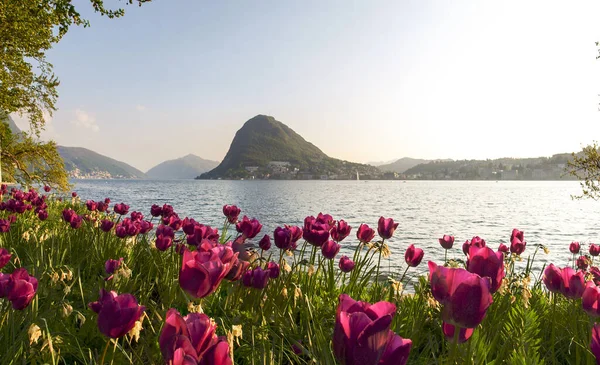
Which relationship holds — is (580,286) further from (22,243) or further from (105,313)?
(22,243)

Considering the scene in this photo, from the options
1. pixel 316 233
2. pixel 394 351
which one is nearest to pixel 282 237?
pixel 316 233

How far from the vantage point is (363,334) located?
134 centimetres

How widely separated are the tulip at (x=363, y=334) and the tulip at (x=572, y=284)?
2.75 metres

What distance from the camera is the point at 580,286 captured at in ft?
10.8

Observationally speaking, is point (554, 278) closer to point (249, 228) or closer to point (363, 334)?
point (363, 334)

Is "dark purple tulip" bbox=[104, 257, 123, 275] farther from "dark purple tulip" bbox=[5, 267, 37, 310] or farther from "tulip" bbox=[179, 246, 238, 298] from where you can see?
"tulip" bbox=[179, 246, 238, 298]

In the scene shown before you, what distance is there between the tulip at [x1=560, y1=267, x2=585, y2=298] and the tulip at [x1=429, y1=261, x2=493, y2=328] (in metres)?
2.03

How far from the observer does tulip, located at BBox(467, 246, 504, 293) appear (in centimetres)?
242

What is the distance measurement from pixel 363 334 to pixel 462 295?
2.47 ft

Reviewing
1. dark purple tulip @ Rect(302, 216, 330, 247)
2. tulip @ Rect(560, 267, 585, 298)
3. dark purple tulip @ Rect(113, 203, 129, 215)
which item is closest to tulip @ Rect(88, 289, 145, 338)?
dark purple tulip @ Rect(302, 216, 330, 247)

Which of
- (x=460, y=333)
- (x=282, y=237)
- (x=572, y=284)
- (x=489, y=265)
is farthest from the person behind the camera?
(x=282, y=237)

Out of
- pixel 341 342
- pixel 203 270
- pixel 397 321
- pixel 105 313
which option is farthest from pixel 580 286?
pixel 105 313

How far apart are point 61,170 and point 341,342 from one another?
26436 mm

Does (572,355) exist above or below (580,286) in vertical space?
below
